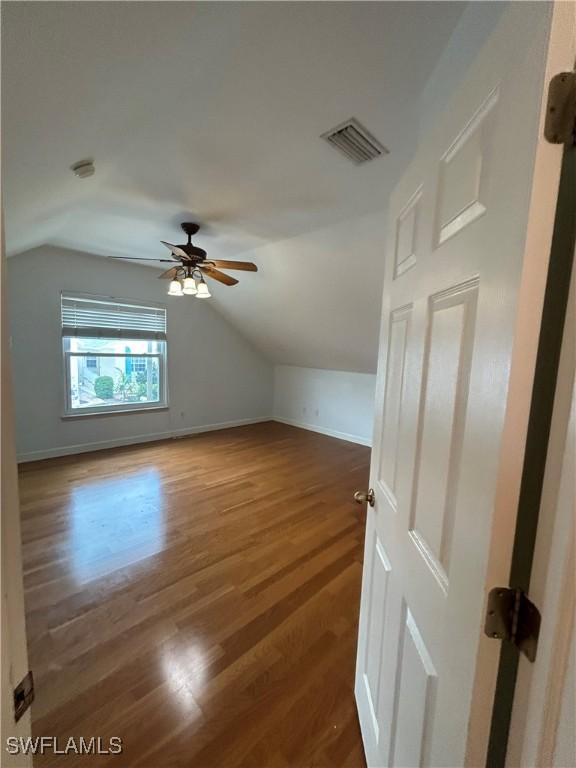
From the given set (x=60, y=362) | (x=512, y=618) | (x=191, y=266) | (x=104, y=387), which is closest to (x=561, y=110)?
(x=512, y=618)

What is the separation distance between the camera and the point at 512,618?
0.47m

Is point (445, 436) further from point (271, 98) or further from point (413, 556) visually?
point (271, 98)

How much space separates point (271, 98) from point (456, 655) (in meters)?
1.90

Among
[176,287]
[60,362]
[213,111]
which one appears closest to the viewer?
[213,111]

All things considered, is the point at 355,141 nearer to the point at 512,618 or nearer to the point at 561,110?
the point at 561,110

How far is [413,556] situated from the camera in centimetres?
77

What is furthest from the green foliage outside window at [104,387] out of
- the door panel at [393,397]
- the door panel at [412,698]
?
the door panel at [412,698]

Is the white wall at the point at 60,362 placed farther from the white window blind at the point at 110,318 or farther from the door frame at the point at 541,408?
the door frame at the point at 541,408

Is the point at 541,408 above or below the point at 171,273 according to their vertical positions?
below

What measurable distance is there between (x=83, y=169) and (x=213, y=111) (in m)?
0.79

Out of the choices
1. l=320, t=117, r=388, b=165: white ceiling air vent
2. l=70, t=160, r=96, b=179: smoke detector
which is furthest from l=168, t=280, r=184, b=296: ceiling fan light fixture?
l=320, t=117, r=388, b=165: white ceiling air vent

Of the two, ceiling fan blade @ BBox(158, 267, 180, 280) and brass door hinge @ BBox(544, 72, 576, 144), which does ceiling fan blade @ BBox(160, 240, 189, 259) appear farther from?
brass door hinge @ BBox(544, 72, 576, 144)

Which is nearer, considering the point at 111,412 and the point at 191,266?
the point at 191,266

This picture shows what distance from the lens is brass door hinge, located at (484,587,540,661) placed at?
45cm
